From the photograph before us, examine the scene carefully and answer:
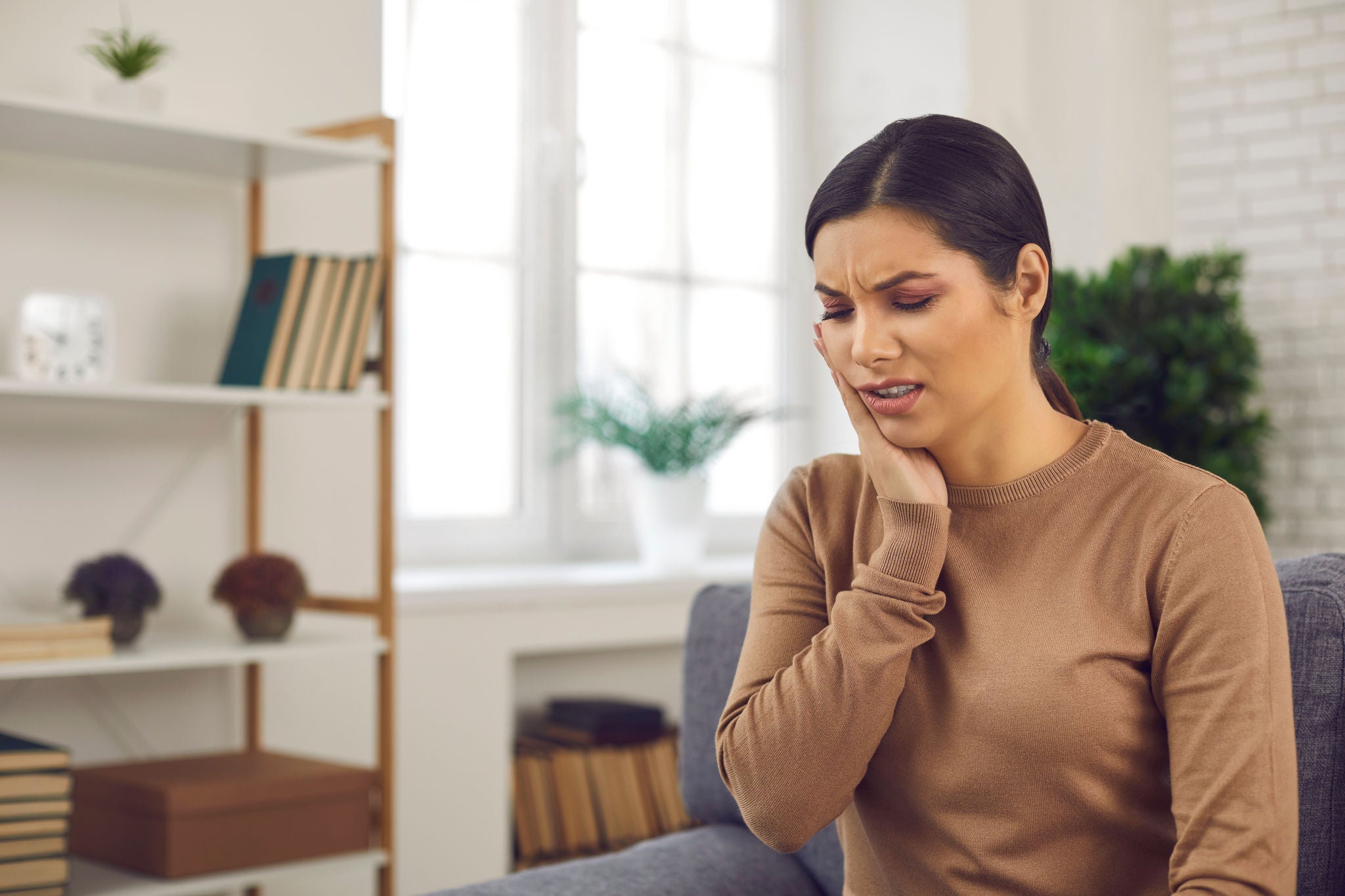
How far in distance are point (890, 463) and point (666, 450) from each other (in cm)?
192

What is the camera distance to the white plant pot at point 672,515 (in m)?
3.10

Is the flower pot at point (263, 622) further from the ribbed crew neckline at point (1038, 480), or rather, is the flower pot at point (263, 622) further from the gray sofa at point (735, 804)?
the ribbed crew neckline at point (1038, 480)

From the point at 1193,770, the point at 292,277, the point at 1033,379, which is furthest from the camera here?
the point at 292,277

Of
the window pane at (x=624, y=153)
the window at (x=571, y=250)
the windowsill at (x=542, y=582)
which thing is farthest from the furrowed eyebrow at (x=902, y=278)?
the window pane at (x=624, y=153)

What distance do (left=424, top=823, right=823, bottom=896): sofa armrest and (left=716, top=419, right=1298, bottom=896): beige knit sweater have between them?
31 cm

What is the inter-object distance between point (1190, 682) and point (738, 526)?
2.58 metres

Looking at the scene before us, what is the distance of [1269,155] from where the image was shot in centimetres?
396

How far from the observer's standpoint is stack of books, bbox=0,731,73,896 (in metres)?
1.75

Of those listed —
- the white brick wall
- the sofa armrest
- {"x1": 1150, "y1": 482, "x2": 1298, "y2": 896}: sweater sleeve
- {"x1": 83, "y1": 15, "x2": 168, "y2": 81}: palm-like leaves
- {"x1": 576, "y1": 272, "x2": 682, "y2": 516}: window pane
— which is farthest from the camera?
the white brick wall

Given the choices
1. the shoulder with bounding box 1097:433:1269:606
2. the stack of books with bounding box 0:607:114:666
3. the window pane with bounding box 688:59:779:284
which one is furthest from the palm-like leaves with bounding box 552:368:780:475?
the shoulder with bounding box 1097:433:1269:606

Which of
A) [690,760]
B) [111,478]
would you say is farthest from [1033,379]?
[111,478]

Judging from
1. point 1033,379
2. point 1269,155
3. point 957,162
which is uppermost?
point 1269,155

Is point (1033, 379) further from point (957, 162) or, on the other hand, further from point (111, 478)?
point (111, 478)

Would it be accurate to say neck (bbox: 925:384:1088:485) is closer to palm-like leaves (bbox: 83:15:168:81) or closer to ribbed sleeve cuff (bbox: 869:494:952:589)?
ribbed sleeve cuff (bbox: 869:494:952:589)
